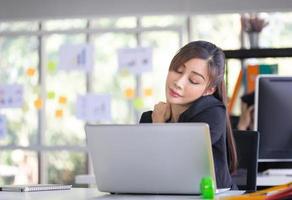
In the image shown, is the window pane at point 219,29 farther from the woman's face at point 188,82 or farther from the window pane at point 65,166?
the woman's face at point 188,82

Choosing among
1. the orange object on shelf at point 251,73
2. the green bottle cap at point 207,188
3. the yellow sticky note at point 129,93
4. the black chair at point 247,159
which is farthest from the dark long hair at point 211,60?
the yellow sticky note at point 129,93

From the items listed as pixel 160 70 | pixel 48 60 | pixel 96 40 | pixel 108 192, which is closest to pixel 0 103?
pixel 48 60

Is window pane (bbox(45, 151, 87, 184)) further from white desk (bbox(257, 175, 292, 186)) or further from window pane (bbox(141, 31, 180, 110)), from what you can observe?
white desk (bbox(257, 175, 292, 186))

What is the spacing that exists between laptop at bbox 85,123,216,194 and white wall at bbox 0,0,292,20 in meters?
3.23

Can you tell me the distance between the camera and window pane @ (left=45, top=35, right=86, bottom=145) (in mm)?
5195

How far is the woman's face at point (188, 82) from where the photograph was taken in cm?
212

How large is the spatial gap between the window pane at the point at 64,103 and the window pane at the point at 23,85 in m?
0.12

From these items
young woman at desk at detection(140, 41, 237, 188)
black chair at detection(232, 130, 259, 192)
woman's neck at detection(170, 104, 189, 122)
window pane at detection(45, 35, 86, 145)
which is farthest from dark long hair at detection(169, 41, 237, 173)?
window pane at detection(45, 35, 86, 145)

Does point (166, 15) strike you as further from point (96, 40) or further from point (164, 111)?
point (164, 111)

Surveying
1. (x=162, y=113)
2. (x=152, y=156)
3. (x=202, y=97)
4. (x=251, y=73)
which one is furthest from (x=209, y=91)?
(x=251, y=73)

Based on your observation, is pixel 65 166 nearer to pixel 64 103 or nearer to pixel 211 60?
pixel 64 103

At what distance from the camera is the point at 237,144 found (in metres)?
2.56

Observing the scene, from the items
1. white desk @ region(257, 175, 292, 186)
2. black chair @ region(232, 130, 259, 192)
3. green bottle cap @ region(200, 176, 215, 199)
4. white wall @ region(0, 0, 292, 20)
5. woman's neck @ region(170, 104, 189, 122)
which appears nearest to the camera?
green bottle cap @ region(200, 176, 215, 199)

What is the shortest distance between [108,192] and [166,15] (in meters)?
3.21
